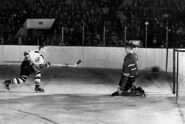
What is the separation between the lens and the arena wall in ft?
54.7

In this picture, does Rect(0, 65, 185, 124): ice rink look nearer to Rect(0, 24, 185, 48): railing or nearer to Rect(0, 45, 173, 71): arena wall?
Rect(0, 45, 173, 71): arena wall

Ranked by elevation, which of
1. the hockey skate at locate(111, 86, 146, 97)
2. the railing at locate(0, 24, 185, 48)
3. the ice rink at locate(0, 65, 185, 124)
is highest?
the railing at locate(0, 24, 185, 48)

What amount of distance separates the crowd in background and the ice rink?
423cm


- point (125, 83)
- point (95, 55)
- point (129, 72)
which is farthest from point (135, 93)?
point (95, 55)

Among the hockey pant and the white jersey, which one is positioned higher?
the white jersey

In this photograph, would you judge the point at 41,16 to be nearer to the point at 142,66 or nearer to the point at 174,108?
the point at 142,66

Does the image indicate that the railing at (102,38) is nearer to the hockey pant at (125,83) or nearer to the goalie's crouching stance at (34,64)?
the hockey pant at (125,83)

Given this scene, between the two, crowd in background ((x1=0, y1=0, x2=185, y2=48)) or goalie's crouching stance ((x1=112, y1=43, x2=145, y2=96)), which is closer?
goalie's crouching stance ((x1=112, y1=43, x2=145, y2=96))

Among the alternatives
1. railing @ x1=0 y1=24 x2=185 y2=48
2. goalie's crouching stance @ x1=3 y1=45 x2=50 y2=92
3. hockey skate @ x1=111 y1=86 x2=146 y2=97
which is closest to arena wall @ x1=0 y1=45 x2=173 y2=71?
railing @ x1=0 y1=24 x2=185 y2=48

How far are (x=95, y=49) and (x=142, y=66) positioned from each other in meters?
2.07

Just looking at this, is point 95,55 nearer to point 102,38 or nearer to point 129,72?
point 102,38

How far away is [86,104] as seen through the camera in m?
8.71

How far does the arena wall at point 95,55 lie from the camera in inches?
657

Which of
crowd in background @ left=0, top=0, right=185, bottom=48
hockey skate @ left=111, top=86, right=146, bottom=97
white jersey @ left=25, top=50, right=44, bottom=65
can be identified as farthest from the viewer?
crowd in background @ left=0, top=0, right=185, bottom=48
